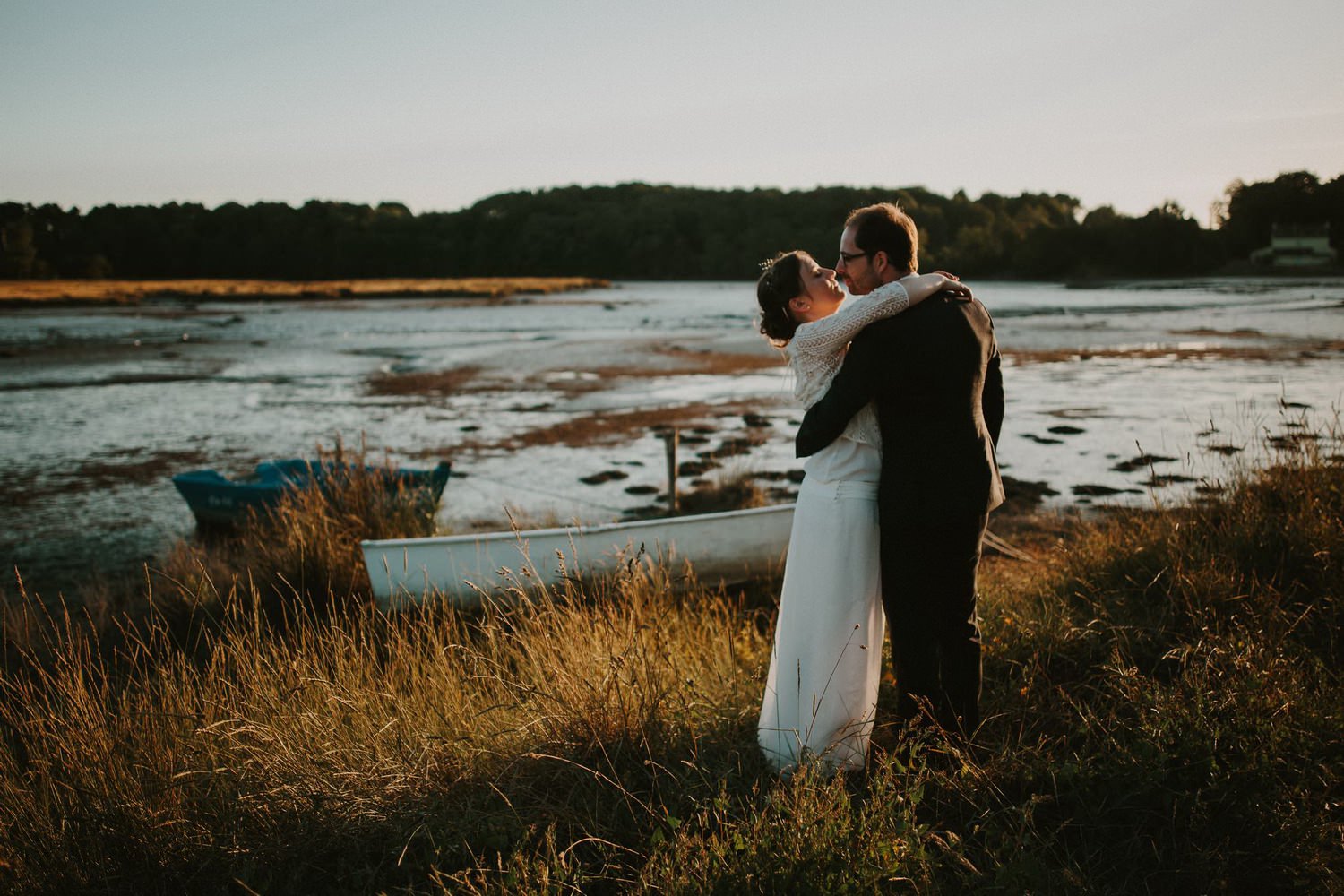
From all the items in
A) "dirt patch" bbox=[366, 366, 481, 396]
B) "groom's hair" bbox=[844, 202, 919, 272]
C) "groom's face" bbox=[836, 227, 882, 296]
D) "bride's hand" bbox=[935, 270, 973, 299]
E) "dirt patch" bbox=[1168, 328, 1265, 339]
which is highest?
"groom's hair" bbox=[844, 202, 919, 272]

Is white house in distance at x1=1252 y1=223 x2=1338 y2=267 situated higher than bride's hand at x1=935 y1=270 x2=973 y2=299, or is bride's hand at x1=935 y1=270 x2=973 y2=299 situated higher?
white house in distance at x1=1252 y1=223 x2=1338 y2=267

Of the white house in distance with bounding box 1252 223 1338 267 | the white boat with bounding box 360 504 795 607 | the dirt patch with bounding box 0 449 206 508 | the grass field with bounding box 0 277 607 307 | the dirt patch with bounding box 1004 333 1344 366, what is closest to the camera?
the white boat with bounding box 360 504 795 607

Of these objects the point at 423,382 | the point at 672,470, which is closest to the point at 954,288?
the point at 672,470

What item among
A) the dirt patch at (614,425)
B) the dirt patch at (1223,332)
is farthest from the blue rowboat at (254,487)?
the dirt patch at (1223,332)

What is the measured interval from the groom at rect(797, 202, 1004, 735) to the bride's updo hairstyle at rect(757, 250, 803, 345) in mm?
173

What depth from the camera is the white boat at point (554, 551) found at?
6.08m

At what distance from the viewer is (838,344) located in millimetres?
2943

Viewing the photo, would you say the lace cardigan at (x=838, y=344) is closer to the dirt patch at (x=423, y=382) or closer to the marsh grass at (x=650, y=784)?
the marsh grass at (x=650, y=784)

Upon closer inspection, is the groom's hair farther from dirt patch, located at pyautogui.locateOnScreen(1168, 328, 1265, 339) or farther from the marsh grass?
dirt patch, located at pyautogui.locateOnScreen(1168, 328, 1265, 339)

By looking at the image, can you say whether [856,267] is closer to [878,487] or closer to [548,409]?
[878,487]

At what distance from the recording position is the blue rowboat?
8.05 metres

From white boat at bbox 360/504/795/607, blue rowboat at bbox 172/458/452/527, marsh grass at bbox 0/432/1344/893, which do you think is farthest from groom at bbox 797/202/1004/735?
blue rowboat at bbox 172/458/452/527

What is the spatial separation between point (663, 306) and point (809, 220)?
106 ft

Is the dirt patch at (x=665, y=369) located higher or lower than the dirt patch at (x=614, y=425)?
higher
